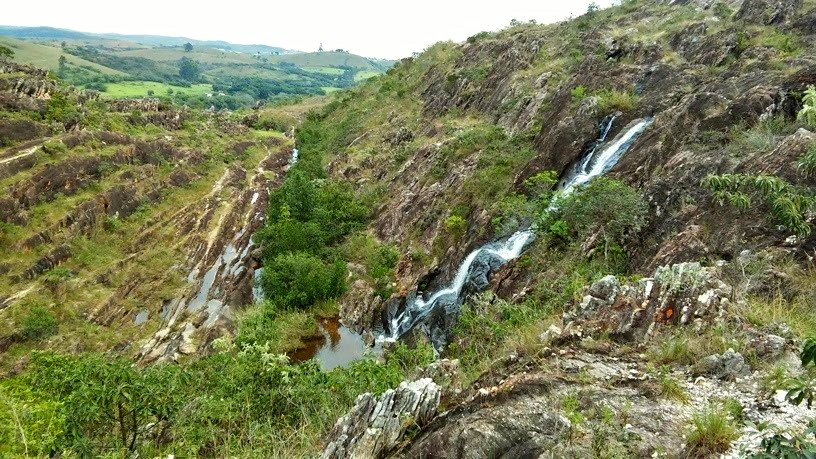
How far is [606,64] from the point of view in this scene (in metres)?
27.9

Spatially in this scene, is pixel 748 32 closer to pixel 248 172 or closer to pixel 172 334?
pixel 172 334

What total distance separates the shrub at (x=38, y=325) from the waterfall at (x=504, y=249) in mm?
16297

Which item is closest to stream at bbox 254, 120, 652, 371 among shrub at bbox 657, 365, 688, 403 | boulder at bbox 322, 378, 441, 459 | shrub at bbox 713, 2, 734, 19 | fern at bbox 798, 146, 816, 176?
fern at bbox 798, 146, 816, 176

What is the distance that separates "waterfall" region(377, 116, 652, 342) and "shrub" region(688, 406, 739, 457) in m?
12.5

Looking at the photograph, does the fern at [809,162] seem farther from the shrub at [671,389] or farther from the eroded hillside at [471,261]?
the shrub at [671,389]

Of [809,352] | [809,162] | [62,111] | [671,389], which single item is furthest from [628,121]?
[62,111]

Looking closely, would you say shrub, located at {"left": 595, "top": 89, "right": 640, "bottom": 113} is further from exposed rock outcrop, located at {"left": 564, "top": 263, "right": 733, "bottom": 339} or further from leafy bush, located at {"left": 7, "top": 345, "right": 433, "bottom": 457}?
leafy bush, located at {"left": 7, "top": 345, "right": 433, "bottom": 457}

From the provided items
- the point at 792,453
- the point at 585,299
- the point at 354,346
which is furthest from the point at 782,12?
the point at 792,453

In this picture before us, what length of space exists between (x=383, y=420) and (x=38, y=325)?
77.4 feet

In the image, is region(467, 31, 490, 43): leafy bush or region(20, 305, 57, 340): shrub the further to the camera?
region(467, 31, 490, 43): leafy bush

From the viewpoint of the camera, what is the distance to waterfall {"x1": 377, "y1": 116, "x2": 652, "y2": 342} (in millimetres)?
18531

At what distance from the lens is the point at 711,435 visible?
204 inches

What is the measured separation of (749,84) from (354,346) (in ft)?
60.4

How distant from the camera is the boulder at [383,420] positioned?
21.8 feet
